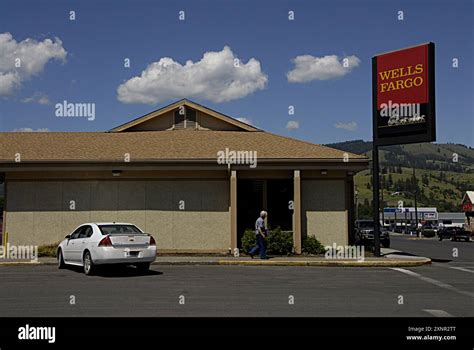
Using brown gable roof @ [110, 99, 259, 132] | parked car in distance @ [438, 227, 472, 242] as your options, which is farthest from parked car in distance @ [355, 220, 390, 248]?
parked car in distance @ [438, 227, 472, 242]

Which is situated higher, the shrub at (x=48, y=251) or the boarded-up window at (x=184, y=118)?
the boarded-up window at (x=184, y=118)

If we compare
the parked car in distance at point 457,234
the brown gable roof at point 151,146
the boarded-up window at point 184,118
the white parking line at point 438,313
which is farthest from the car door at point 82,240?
the parked car in distance at point 457,234

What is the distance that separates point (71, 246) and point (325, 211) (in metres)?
9.69

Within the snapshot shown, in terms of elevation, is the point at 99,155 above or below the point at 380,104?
below

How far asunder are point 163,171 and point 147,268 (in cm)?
610

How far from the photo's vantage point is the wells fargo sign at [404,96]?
20.2 meters

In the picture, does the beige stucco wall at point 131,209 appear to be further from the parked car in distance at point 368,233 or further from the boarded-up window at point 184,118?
the parked car in distance at point 368,233

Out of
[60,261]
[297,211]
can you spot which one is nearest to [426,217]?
[297,211]

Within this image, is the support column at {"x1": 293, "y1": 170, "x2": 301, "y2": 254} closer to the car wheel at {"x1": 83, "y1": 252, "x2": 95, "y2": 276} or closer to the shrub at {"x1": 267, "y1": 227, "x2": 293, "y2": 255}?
the shrub at {"x1": 267, "y1": 227, "x2": 293, "y2": 255}

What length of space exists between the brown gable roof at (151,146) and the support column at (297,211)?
2.65 feet

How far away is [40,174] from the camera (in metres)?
22.2

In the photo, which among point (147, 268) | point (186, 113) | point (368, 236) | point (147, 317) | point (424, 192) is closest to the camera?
point (147, 317)
